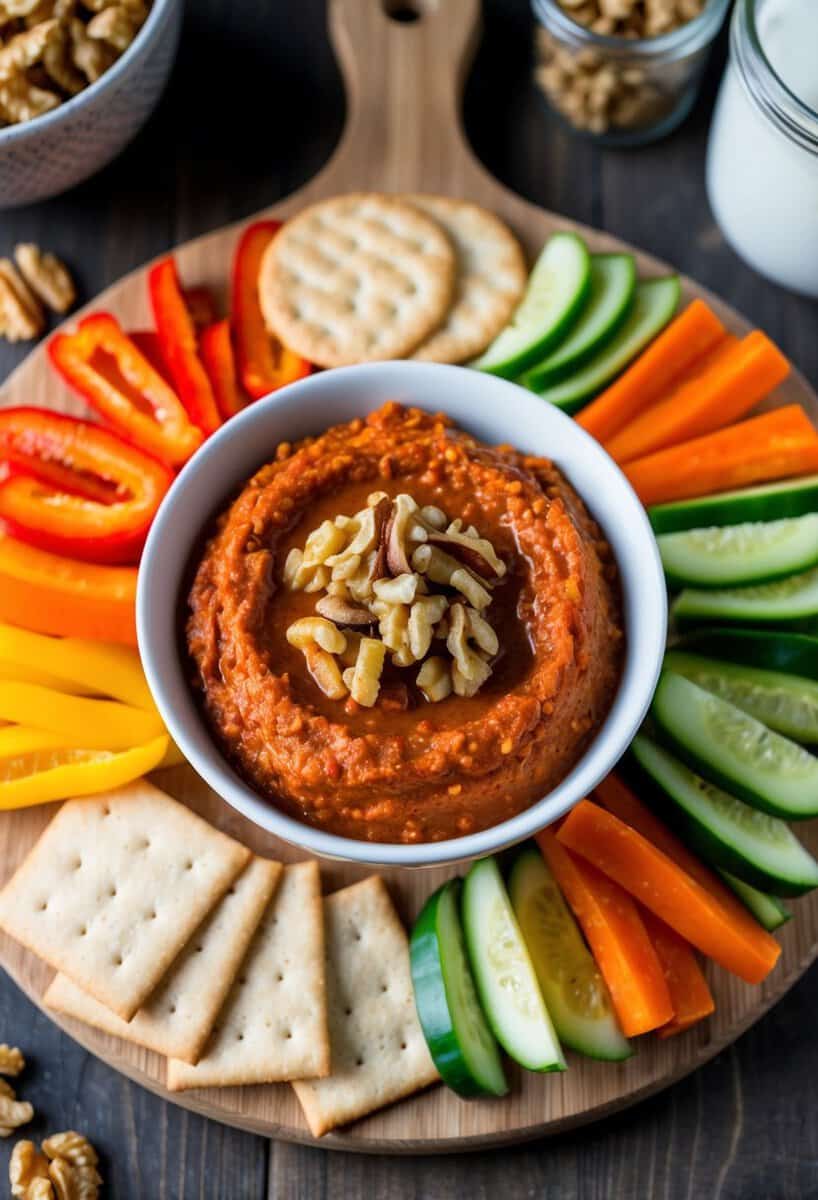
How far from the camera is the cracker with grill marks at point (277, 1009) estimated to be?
338 centimetres

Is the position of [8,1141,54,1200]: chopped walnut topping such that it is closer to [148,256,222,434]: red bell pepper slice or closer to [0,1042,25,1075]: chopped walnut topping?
[0,1042,25,1075]: chopped walnut topping

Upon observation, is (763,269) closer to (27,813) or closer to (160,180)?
(160,180)

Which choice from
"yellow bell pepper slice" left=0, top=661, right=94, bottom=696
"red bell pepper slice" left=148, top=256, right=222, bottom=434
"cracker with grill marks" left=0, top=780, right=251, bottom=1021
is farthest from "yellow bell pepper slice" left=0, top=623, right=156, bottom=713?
"red bell pepper slice" left=148, top=256, right=222, bottom=434

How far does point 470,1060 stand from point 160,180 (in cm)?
Answer: 309

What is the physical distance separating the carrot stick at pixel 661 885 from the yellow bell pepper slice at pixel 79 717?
1189 millimetres

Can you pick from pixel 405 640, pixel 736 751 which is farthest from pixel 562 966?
pixel 405 640

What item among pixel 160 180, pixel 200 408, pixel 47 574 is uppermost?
pixel 160 180

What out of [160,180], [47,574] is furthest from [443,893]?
[160,180]

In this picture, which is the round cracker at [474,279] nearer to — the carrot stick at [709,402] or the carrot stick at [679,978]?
the carrot stick at [709,402]

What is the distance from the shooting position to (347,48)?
4.47 metres

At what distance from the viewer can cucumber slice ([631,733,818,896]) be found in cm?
340

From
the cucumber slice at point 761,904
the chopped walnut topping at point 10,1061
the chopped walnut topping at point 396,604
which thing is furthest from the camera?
the chopped walnut topping at point 10,1061

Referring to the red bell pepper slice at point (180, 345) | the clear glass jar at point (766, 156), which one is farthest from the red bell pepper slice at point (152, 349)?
the clear glass jar at point (766, 156)

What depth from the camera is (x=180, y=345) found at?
398 cm
